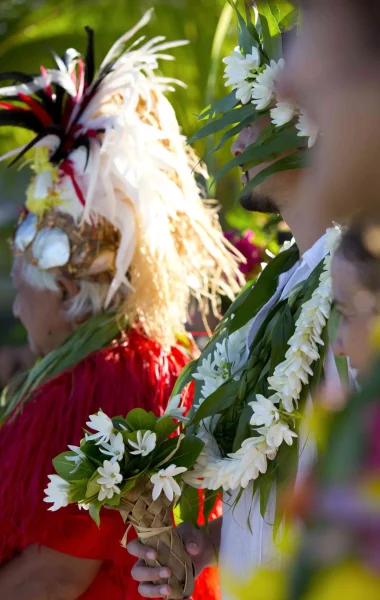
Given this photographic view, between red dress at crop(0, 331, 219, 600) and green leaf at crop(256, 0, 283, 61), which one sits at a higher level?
green leaf at crop(256, 0, 283, 61)

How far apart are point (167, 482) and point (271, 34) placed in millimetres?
927

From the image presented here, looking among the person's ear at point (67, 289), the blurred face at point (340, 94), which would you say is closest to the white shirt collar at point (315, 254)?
the blurred face at point (340, 94)

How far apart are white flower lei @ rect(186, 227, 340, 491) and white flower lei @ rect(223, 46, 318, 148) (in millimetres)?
267

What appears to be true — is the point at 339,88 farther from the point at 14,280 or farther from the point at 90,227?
the point at 14,280

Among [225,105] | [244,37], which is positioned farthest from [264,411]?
[244,37]

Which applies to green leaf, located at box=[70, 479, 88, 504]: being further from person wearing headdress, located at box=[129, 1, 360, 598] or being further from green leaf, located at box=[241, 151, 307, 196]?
green leaf, located at box=[241, 151, 307, 196]

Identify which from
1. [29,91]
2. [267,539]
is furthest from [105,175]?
[267,539]

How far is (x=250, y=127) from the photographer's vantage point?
158 cm

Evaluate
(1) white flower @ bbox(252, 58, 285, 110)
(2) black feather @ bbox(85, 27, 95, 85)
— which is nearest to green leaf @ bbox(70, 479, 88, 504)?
(1) white flower @ bbox(252, 58, 285, 110)

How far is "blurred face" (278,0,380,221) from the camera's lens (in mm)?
578

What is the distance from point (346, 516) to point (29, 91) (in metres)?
2.47

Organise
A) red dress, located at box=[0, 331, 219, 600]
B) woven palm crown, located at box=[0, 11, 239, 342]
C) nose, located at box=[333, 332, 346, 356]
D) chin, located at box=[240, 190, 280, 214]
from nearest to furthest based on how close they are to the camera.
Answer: nose, located at box=[333, 332, 346, 356]
chin, located at box=[240, 190, 280, 214]
red dress, located at box=[0, 331, 219, 600]
woven palm crown, located at box=[0, 11, 239, 342]

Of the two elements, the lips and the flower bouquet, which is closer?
the flower bouquet

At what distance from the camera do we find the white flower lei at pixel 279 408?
4.40 ft
